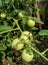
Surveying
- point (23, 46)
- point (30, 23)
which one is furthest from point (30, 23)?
point (23, 46)

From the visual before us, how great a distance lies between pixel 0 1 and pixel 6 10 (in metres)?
0.06

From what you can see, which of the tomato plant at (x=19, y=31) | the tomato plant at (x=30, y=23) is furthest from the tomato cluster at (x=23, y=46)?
the tomato plant at (x=30, y=23)

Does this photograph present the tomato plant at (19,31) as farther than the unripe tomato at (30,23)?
No

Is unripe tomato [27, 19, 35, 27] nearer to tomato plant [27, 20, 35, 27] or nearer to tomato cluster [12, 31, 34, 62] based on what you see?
tomato plant [27, 20, 35, 27]

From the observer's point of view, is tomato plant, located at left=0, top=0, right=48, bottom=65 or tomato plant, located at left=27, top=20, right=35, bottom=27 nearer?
tomato plant, located at left=0, top=0, right=48, bottom=65

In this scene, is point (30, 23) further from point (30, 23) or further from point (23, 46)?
point (23, 46)

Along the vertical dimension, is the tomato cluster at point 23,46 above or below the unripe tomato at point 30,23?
below

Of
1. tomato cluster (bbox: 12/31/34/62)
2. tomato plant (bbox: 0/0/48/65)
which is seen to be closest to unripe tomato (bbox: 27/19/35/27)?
tomato plant (bbox: 0/0/48/65)

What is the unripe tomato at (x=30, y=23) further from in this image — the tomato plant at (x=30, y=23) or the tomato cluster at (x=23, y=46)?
the tomato cluster at (x=23, y=46)

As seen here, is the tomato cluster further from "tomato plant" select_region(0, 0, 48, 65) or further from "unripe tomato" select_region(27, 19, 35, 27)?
"unripe tomato" select_region(27, 19, 35, 27)

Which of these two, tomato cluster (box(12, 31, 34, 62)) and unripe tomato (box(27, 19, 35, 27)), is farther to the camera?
unripe tomato (box(27, 19, 35, 27))

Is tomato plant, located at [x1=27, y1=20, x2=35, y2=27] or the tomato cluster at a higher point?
tomato plant, located at [x1=27, y1=20, x2=35, y2=27]

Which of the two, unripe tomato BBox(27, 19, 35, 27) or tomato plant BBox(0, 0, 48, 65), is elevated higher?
unripe tomato BBox(27, 19, 35, 27)

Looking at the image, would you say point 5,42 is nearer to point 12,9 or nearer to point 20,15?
point 20,15
